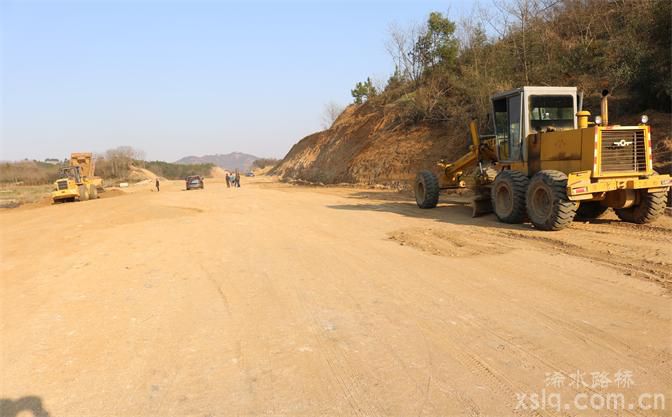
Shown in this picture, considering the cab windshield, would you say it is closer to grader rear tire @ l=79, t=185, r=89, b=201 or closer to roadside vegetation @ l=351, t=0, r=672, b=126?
roadside vegetation @ l=351, t=0, r=672, b=126

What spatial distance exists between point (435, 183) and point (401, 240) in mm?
5554

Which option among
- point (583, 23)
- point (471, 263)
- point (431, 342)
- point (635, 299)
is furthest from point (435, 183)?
point (583, 23)

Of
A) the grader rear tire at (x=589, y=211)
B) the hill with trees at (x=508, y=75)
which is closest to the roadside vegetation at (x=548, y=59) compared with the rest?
the hill with trees at (x=508, y=75)

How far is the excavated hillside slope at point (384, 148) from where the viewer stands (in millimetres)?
23644

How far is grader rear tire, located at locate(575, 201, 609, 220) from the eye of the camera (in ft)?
36.9

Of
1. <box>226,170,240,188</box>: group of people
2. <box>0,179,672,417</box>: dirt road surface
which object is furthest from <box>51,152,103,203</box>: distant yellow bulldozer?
<box>0,179,672,417</box>: dirt road surface

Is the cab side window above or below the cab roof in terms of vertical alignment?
below

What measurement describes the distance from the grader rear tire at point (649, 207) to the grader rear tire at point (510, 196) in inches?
89.5

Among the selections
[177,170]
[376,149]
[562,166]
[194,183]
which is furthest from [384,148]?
[177,170]

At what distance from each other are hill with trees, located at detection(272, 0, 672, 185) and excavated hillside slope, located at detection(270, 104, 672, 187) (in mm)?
71

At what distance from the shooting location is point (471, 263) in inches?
293

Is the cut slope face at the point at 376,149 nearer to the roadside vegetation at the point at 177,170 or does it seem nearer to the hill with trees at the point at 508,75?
the hill with trees at the point at 508,75

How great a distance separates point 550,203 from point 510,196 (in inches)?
55.7

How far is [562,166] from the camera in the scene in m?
10.5
